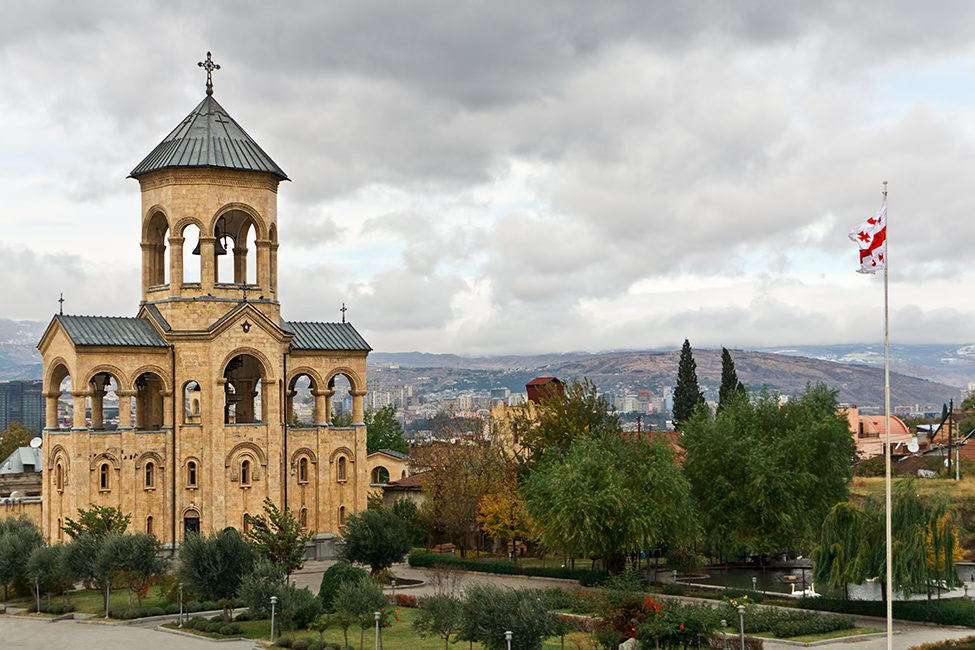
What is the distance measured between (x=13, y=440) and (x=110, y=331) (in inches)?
1830

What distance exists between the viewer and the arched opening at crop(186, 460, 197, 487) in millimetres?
51625

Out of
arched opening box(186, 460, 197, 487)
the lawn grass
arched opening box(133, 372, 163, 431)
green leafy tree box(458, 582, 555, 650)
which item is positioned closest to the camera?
green leafy tree box(458, 582, 555, 650)

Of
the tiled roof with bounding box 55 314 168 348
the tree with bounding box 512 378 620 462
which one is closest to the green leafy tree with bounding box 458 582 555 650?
the tree with bounding box 512 378 620 462

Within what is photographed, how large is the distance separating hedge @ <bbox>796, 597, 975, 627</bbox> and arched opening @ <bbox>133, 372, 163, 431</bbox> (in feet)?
110

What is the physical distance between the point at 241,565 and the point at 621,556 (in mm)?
15854

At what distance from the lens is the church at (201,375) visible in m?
50.2

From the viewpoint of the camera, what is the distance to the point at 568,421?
52531 millimetres

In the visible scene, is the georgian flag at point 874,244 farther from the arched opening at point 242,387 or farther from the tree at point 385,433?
the tree at point 385,433

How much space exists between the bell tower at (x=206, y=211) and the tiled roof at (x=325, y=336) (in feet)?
5.91

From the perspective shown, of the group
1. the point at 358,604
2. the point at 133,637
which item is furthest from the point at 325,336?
the point at 358,604

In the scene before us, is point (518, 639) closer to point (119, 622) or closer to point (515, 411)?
point (119, 622)

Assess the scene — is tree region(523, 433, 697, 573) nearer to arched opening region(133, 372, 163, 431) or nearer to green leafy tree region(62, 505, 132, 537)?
green leafy tree region(62, 505, 132, 537)

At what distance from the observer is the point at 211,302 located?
2071 inches

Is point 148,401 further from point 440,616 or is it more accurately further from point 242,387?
point 440,616
